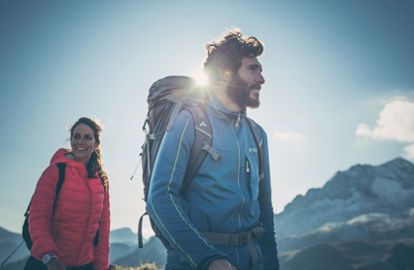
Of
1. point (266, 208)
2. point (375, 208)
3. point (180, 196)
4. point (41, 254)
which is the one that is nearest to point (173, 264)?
point (180, 196)

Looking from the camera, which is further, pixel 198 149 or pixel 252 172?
pixel 252 172

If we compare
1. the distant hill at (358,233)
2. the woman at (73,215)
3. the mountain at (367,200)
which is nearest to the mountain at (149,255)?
the distant hill at (358,233)

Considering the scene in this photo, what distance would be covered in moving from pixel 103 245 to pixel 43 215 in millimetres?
1199

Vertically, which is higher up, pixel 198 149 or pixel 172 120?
pixel 172 120

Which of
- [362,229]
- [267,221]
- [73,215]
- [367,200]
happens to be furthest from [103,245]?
[367,200]

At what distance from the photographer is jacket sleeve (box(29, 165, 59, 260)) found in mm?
3990

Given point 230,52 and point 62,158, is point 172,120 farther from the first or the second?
point 62,158

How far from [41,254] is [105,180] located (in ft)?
5.68

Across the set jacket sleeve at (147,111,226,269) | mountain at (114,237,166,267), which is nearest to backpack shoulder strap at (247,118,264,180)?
jacket sleeve at (147,111,226,269)

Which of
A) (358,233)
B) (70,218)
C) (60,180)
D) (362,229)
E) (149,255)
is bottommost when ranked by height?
(149,255)

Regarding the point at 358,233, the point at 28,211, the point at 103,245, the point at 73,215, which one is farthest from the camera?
the point at 358,233

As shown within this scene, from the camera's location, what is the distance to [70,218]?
4582mm

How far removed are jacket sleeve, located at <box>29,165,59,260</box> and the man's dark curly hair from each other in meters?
2.79

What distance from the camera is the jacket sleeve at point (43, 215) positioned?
3.99 m
